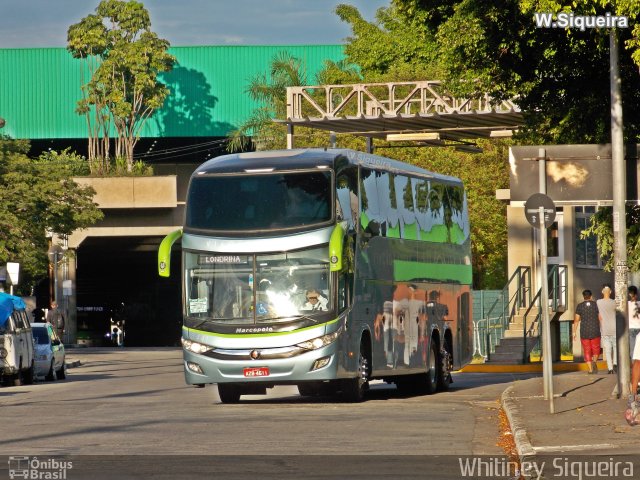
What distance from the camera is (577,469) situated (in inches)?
527

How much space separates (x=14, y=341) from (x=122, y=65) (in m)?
41.6

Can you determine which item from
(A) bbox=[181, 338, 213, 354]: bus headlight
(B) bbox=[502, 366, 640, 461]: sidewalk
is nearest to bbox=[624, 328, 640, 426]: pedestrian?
(B) bbox=[502, 366, 640, 461]: sidewalk

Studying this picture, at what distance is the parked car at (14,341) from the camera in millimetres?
31562

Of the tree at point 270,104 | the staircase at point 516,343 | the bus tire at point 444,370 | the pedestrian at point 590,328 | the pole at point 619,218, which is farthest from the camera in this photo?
the tree at point 270,104

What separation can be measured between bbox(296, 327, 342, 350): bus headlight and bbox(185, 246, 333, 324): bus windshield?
1.31 feet

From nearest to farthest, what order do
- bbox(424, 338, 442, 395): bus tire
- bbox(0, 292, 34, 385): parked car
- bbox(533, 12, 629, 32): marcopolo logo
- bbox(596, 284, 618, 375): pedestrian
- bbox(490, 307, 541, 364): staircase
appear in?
bbox(533, 12, 629, 32): marcopolo logo
bbox(424, 338, 442, 395): bus tire
bbox(596, 284, 618, 375): pedestrian
bbox(0, 292, 34, 385): parked car
bbox(490, 307, 541, 364): staircase

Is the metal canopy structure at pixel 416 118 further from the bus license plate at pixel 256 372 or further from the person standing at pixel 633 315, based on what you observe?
the bus license plate at pixel 256 372

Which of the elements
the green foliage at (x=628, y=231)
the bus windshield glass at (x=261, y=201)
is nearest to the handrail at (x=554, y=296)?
the green foliage at (x=628, y=231)

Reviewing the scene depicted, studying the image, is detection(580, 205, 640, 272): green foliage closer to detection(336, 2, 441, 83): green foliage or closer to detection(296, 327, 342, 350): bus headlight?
detection(296, 327, 342, 350): bus headlight

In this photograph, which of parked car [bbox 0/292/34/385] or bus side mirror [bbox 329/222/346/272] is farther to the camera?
parked car [bbox 0/292/34/385]

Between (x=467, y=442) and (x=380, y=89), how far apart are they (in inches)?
1862

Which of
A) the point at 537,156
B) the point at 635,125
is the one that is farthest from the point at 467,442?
the point at 635,125

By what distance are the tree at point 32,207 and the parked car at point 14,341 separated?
1668 centimetres

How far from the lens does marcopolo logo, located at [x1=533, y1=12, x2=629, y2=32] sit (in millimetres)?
19594
